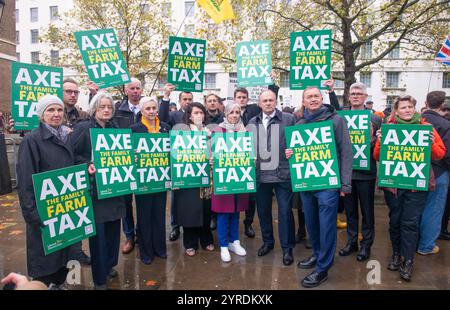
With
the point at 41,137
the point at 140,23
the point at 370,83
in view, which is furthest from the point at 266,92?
the point at 370,83

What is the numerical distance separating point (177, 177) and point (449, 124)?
158 inches

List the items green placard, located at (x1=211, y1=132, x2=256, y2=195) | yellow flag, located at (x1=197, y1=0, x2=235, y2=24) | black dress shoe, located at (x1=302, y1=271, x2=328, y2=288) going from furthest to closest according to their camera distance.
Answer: yellow flag, located at (x1=197, y1=0, x2=235, y2=24) < green placard, located at (x1=211, y1=132, x2=256, y2=195) < black dress shoe, located at (x1=302, y1=271, x2=328, y2=288)

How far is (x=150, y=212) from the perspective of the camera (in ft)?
15.6

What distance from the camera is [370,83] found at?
3819cm

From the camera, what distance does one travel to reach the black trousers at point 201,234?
5.08 meters

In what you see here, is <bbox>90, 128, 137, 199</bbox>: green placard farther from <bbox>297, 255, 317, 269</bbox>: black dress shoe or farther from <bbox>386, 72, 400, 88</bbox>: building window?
<bbox>386, 72, 400, 88</bbox>: building window

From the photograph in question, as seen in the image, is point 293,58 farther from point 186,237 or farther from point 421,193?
point 186,237

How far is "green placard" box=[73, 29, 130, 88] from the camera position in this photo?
16.8 ft

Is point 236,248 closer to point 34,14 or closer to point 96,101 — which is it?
point 96,101

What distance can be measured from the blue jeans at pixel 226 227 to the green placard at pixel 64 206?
1.92m

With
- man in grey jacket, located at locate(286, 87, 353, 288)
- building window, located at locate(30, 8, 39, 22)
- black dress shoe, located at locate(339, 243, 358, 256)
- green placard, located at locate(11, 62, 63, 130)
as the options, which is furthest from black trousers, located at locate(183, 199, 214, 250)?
building window, located at locate(30, 8, 39, 22)

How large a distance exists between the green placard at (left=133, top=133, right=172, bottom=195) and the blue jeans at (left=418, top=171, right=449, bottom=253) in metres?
3.91

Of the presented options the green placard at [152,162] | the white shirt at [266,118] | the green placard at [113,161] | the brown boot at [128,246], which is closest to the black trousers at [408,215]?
the white shirt at [266,118]

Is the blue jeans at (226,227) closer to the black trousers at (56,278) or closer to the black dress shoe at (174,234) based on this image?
the black dress shoe at (174,234)
